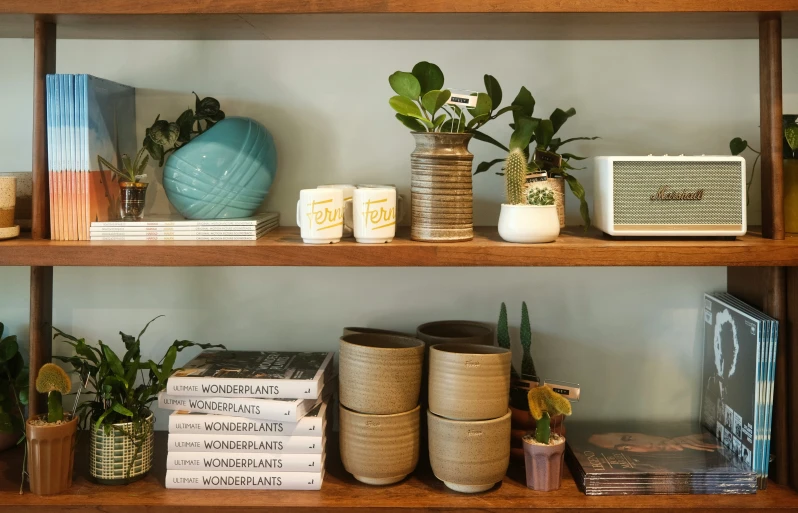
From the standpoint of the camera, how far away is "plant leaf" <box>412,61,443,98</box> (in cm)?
123

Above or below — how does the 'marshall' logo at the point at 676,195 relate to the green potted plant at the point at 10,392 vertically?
above

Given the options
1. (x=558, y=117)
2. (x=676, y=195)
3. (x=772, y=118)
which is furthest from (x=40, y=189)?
(x=772, y=118)

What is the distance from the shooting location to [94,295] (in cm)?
156

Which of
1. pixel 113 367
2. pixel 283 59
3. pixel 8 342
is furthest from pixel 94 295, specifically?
pixel 283 59

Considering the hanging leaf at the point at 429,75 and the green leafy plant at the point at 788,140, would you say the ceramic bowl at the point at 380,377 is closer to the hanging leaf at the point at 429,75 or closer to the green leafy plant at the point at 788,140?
the hanging leaf at the point at 429,75

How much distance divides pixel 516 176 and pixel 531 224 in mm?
106

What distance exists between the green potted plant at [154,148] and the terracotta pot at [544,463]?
0.80 m

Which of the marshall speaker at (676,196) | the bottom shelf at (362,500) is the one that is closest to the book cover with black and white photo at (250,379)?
the bottom shelf at (362,500)

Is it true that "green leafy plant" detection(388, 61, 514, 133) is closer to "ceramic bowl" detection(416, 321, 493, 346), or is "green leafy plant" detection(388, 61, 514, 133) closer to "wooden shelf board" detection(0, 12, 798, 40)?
"wooden shelf board" detection(0, 12, 798, 40)

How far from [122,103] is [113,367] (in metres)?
0.50

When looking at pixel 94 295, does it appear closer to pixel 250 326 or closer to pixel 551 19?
pixel 250 326

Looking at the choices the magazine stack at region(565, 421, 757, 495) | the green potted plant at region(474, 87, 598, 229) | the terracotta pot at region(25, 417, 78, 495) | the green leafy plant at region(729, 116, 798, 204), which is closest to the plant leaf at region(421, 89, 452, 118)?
the green potted plant at region(474, 87, 598, 229)

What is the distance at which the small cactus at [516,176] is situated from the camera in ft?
4.18

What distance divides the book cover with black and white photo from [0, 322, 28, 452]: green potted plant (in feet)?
1.11
